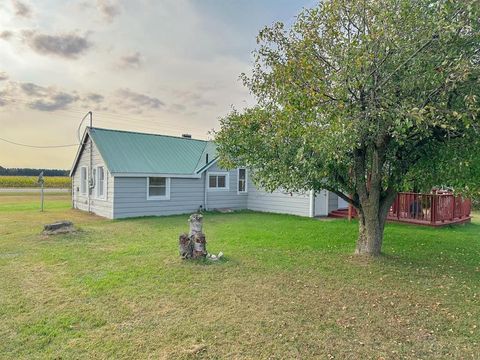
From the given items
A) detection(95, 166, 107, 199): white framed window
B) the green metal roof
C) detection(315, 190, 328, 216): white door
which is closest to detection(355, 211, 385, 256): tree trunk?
detection(315, 190, 328, 216): white door

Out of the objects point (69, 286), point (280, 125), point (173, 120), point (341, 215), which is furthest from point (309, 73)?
point (173, 120)

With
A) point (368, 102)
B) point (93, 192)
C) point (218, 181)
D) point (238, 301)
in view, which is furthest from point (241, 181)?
point (238, 301)

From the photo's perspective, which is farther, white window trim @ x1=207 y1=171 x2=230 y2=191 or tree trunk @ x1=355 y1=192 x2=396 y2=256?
white window trim @ x1=207 y1=171 x2=230 y2=191

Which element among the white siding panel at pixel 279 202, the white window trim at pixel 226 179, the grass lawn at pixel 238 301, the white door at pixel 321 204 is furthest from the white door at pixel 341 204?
the grass lawn at pixel 238 301

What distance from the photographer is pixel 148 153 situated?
1554 centimetres

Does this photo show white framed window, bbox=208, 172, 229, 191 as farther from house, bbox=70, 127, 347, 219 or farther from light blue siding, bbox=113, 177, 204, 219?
light blue siding, bbox=113, 177, 204, 219

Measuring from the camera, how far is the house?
14.0m

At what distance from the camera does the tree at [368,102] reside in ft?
15.6

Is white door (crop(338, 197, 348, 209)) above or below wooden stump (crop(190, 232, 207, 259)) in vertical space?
above

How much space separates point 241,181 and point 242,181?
0.23ft

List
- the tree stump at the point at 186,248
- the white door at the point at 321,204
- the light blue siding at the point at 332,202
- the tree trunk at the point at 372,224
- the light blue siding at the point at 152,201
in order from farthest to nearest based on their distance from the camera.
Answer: the light blue siding at the point at 332,202 < the white door at the point at 321,204 < the light blue siding at the point at 152,201 < the tree trunk at the point at 372,224 < the tree stump at the point at 186,248

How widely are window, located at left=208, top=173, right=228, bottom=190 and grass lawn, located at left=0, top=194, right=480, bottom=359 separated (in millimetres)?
8134

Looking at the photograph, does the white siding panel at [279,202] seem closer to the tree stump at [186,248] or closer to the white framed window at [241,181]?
the white framed window at [241,181]

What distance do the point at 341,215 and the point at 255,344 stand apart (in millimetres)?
12249
